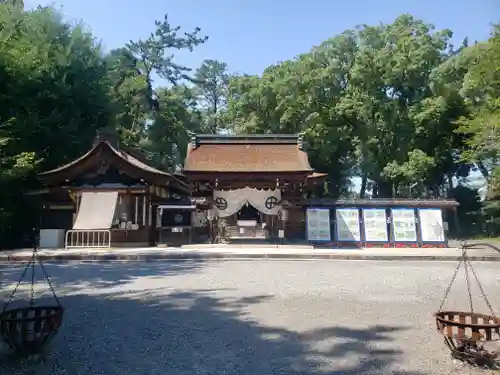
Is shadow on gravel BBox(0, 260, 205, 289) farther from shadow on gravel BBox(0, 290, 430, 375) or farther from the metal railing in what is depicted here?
the metal railing

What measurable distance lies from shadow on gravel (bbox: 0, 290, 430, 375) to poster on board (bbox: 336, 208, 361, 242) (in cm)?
1116

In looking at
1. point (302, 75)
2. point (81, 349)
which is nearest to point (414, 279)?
point (81, 349)

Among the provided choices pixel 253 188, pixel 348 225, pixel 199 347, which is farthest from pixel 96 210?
pixel 199 347

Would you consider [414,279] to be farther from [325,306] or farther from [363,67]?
[363,67]

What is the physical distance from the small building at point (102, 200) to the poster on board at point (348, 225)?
22.0 ft

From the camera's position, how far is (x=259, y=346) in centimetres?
424

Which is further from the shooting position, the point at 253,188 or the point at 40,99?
the point at 40,99

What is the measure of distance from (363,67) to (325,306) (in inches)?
873

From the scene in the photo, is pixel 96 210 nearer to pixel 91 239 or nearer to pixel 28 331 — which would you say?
pixel 91 239

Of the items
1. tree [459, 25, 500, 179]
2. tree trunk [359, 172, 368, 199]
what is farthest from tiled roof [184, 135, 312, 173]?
tree trunk [359, 172, 368, 199]

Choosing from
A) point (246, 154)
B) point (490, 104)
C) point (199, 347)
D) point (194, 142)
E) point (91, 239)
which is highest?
point (490, 104)

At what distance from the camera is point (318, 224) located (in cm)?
1639

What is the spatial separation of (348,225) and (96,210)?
35.1 feet

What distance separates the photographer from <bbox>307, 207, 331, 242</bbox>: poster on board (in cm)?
1627
